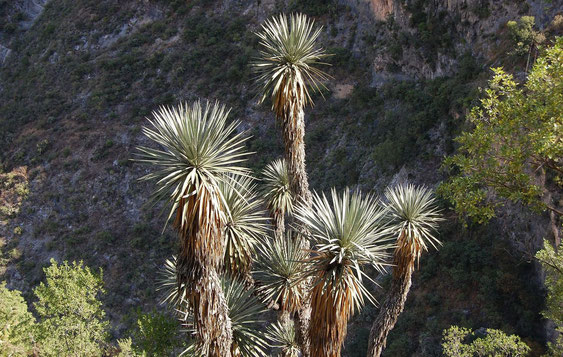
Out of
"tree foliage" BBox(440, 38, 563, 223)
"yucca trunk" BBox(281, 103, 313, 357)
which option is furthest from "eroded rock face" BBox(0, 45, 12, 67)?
"tree foliage" BBox(440, 38, 563, 223)

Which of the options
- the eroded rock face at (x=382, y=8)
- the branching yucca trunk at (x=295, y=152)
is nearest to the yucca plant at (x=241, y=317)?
the branching yucca trunk at (x=295, y=152)

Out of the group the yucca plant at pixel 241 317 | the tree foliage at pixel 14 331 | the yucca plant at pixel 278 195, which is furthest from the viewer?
the tree foliage at pixel 14 331

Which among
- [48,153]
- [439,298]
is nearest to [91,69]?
[48,153]

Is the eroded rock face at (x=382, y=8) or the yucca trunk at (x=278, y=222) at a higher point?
the eroded rock face at (x=382, y=8)

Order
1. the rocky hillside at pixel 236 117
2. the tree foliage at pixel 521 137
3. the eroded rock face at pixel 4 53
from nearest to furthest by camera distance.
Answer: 1. the tree foliage at pixel 521 137
2. the rocky hillside at pixel 236 117
3. the eroded rock face at pixel 4 53

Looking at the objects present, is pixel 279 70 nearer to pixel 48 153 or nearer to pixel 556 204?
pixel 556 204

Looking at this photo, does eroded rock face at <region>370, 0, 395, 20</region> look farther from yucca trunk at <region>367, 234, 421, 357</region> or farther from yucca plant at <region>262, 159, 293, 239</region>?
yucca trunk at <region>367, 234, 421, 357</region>

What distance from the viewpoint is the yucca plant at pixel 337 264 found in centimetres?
895

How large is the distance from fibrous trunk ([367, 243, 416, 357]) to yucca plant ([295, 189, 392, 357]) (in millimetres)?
2372

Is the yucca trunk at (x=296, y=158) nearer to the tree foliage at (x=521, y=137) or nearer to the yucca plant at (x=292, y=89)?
the yucca plant at (x=292, y=89)

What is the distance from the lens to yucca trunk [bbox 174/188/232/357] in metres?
8.34

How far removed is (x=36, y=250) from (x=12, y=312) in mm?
17110

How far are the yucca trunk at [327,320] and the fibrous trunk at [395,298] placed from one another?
113 inches

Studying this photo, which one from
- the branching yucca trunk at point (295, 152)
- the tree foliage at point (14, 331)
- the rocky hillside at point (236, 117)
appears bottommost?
the tree foliage at point (14, 331)
